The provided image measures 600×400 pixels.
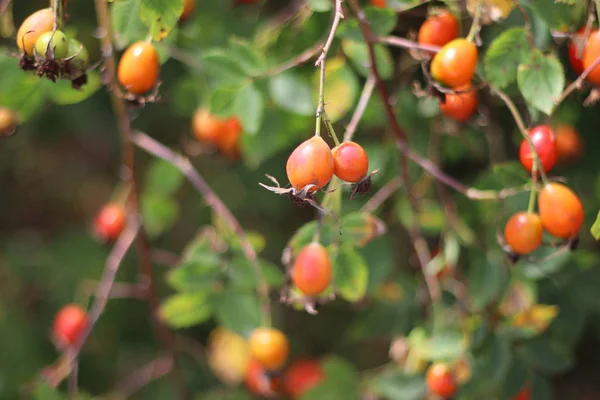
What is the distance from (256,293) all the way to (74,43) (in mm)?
688

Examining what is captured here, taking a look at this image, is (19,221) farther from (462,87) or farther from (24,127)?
(462,87)

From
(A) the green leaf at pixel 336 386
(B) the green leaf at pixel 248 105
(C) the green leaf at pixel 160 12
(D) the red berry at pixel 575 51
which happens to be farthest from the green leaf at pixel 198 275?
(D) the red berry at pixel 575 51

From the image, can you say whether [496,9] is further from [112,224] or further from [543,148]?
[112,224]

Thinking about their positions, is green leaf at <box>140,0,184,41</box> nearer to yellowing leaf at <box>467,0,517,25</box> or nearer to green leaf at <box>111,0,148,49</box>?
green leaf at <box>111,0,148,49</box>

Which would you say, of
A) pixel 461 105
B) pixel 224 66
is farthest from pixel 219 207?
pixel 461 105

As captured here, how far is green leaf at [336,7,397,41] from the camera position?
101 cm

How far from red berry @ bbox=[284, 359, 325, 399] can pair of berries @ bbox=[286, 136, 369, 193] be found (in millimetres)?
1104

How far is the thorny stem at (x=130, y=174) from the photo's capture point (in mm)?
1250

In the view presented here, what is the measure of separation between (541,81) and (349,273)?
440 mm

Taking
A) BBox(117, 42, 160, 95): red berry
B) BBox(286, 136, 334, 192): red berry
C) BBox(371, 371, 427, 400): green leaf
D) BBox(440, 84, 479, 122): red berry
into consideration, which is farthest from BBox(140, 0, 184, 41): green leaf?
BBox(371, 371, 427, 400): green leaf

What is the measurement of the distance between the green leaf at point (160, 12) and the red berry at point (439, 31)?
14.6 inches

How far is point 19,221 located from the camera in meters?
2.59

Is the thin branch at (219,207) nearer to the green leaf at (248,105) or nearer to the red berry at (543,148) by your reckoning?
the green leaf at (248,105)

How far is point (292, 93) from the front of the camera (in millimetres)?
1312
